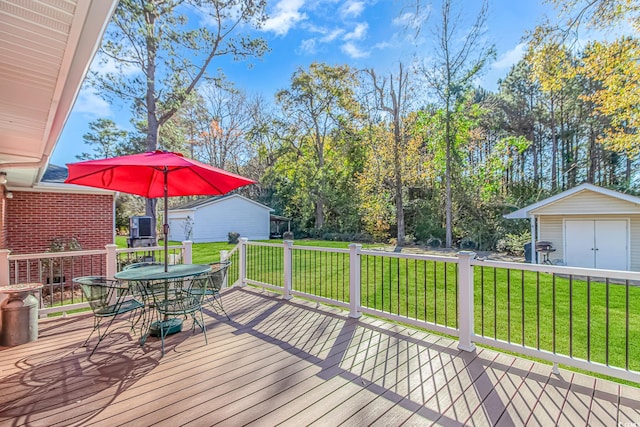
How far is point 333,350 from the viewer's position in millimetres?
3459

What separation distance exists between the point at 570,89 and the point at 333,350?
21.9 metres

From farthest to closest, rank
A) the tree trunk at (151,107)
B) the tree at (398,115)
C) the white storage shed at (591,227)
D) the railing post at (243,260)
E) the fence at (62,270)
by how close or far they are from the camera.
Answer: the tree at (398,115)
the tree trunk at (151,107)
the white storage shed at (591,227)
the railing post at (243,260)
the fence at (62,270)

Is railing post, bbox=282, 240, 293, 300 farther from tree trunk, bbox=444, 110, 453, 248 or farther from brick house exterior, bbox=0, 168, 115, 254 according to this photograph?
tree trunk, bbox=444, 110, 453, 248

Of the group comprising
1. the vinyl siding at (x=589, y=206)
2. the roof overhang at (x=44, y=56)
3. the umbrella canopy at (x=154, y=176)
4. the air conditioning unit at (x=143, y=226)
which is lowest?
the air conditioning unit at (x=143, y=226)

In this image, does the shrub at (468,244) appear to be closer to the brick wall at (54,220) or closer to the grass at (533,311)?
the grass at (533,311)

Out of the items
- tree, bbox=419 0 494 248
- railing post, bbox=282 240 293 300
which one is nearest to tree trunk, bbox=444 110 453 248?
tree, bbox=419 0 494 248

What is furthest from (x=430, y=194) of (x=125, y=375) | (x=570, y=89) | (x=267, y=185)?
(x=125, y=375)

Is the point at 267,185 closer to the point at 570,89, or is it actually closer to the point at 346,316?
the point at 570,89

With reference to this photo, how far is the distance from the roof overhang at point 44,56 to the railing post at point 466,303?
11.7 feet

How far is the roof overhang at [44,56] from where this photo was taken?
1.61 meters

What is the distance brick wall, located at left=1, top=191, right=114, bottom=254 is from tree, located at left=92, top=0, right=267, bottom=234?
3.62 meters

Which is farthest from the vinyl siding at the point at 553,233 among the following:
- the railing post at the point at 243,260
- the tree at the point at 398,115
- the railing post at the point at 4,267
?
the railing post at the point at 4,267

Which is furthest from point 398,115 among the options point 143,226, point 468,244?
point 143,226

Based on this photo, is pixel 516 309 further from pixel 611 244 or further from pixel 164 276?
pixel 611 244
